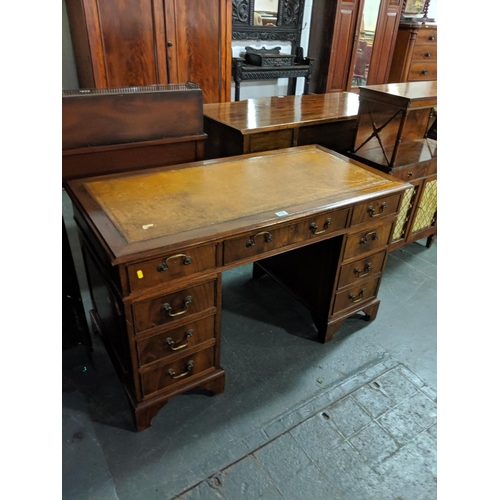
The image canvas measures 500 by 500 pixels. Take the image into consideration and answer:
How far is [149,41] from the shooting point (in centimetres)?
267

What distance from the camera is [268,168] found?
177 cm

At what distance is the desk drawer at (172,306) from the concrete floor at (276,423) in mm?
513

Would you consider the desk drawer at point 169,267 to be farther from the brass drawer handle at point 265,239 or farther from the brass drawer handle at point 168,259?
the brass drawer handle at point 265,239

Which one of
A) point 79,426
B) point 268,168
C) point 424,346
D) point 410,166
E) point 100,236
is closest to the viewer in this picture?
point 100,236

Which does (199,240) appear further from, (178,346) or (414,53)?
(414,53)

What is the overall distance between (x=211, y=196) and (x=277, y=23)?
317cm

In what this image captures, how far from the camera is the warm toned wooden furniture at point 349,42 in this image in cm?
395

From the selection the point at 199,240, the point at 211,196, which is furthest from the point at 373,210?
the point at 199,240

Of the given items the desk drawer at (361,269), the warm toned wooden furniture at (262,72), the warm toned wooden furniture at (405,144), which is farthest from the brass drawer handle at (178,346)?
the warm toned wooden furniture at (262,72)

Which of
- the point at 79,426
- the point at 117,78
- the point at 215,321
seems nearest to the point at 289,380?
the point at 215,321

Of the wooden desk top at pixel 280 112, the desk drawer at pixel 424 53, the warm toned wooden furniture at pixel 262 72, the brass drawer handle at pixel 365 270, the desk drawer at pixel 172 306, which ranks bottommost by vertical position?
the brass drawer handle at pixel 365 270

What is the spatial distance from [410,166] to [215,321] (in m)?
1.45

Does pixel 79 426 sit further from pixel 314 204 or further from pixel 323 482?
pixel 314 204

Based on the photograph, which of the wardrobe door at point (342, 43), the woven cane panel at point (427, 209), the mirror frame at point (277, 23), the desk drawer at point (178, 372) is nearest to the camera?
the desk drawer at point (178, 372)
